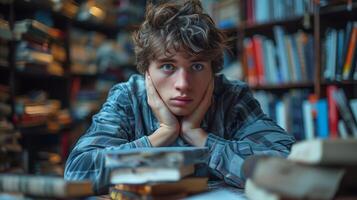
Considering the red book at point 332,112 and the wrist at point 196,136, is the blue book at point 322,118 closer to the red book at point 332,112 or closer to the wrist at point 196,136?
the red book at point 332,112

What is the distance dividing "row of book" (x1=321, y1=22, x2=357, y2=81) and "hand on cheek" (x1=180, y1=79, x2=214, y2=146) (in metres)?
1.37

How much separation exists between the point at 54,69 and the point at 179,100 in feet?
5.91

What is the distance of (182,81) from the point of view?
979mm

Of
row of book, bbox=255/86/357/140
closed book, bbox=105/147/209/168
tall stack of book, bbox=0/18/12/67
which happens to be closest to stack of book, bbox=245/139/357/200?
closed book, bbox=105/147/209/168

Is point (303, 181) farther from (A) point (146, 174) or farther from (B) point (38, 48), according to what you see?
(B) point (38, 48)

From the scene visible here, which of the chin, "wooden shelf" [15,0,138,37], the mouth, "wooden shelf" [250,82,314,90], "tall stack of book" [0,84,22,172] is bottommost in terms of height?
"tall stack of book" [0,84,22,172]

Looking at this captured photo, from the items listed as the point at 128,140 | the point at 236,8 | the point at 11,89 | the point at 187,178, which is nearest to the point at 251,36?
the point at 236,8

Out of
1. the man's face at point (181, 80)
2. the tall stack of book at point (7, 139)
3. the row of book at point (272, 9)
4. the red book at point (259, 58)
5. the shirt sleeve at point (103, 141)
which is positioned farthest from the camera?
the red book at point (259, 58)

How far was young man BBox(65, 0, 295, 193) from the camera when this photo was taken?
95 centimetres

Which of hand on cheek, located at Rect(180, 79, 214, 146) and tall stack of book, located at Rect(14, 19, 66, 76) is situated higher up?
tall stack of book, located at Rect(14, 19, 66, 76)

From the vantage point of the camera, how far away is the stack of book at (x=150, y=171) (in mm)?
625

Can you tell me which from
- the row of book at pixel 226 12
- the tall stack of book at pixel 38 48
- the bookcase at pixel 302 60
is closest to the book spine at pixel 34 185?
the tall stack of book at pixel 38 48

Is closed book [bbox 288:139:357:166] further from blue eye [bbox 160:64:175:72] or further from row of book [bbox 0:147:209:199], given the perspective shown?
blue eye [bbox 160:64:175:72]

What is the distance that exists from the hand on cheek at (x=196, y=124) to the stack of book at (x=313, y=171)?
0.47 meters
